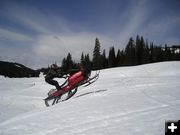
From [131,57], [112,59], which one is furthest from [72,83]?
[112,59]

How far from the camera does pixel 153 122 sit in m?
5.20

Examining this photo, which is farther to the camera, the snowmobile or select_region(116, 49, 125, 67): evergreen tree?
select_region(116, 49, 125, 67): evergreen tree

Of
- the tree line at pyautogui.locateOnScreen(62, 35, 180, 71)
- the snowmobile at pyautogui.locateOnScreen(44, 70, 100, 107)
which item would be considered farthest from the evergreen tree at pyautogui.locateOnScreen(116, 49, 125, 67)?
the snowmobile at pyautogui.locateOnScreen(44, 70, 100, 107)

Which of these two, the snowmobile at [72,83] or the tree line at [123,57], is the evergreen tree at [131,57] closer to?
the tree line at [123,57]

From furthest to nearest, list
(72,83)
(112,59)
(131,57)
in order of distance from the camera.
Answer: (112,59), (131,57), (72,83)

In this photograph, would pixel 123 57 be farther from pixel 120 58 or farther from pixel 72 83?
pixel 72 83

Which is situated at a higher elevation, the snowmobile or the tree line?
the tree line

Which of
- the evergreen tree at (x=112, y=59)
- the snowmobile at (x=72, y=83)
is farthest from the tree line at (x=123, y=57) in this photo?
the snowmobile at (x=72, y=83)

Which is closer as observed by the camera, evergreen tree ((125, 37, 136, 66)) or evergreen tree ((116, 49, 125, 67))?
evergreen tree ((125, 37, 136, 66))

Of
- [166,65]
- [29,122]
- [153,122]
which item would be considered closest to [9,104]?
[29,122]

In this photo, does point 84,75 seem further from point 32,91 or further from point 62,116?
point 32,91

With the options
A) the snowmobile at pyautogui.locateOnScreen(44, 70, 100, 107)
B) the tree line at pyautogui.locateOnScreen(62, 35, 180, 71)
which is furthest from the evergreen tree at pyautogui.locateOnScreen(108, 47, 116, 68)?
the snowmobile at pyautogui.locateOnScreen(44, 70, 100, 107)

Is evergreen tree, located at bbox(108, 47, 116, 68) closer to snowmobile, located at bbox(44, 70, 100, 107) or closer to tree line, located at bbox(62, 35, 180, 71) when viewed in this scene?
tree line, located at bbox(62, 35, 180, 71)

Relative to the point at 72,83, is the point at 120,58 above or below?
above
